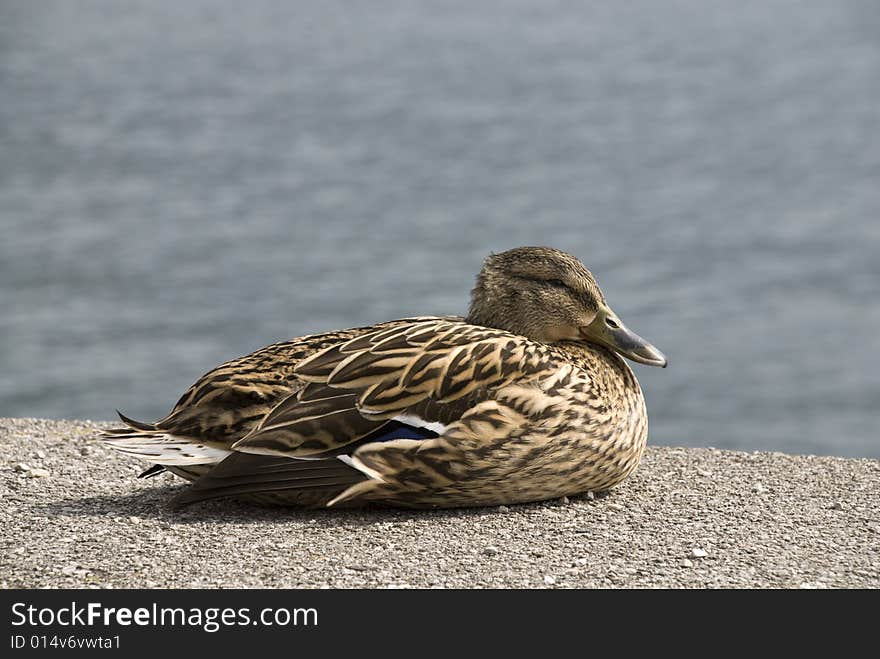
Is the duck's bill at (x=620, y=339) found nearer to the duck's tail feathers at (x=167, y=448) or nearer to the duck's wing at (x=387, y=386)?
the duck's wing at (x=387, y=386)

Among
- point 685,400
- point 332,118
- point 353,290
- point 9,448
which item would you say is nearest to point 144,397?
point 353,290

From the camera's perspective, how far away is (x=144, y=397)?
1547cm

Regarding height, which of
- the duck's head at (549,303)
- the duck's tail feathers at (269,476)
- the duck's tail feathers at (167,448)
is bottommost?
the duck's tail feathers at (269,476)

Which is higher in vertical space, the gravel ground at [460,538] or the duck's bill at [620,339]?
the duck's bill at [620,339]

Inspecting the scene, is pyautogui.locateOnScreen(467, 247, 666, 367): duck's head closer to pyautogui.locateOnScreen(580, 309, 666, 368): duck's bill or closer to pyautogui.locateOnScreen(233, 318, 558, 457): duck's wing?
pyautogui.locateOnScreen(580, 309, 666, 368): duck's bill

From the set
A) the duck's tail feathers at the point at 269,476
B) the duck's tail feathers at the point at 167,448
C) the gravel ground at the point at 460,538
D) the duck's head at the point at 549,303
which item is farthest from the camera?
the duck's head at the point at 549,303

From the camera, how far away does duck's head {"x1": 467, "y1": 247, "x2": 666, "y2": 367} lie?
292 inches

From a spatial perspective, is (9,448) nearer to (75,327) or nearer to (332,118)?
(75,327)

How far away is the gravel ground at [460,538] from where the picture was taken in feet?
19.8

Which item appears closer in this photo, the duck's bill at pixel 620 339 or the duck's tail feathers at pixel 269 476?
the duck's tail feathers at pixel 269 476

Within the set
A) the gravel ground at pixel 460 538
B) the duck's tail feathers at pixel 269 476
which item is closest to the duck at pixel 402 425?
the duck's tail feathers at pixel 269 476

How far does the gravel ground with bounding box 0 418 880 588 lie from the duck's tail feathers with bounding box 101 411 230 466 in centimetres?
27

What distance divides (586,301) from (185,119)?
20.4 m

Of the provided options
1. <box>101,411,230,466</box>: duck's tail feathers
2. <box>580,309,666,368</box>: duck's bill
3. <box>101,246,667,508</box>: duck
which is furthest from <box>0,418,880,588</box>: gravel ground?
<box>580,309,666,368</box>: duck's bill
